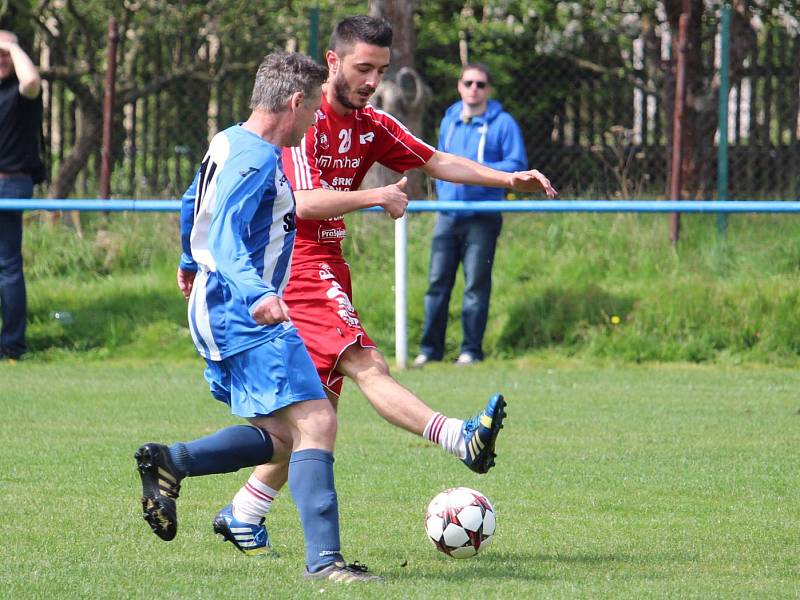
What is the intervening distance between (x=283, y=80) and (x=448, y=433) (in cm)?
142

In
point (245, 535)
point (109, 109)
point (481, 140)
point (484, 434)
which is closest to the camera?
point (484, 434)

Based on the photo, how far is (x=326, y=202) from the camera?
504 cm

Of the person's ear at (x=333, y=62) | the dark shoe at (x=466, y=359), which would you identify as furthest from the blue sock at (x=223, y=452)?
the dark shoe at (x=466, y=359)

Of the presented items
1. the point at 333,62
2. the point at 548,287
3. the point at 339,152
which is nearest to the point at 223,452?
the point at 339,152

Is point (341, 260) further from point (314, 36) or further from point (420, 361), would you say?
point (314, 36)

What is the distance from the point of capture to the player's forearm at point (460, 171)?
5.86 meters

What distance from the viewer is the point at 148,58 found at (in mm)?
14477

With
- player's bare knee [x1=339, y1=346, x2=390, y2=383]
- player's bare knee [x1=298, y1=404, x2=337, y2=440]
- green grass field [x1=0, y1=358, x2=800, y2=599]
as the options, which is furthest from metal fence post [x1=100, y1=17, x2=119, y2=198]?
player's bare knee [x1=298, y1=404, x2=337, y2=440]

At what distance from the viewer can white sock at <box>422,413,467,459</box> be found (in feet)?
16.4

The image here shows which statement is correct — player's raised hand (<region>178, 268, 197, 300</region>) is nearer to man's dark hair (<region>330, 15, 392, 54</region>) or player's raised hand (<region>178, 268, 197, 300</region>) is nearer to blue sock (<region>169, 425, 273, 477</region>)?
Answer: blue sock (<region>169, 425, 273, 477</region>)

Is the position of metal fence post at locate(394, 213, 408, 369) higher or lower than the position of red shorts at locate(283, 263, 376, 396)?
lower

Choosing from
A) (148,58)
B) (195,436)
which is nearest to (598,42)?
(148,58)

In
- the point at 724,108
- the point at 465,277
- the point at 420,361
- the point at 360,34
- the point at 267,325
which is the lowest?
the point at 420,361

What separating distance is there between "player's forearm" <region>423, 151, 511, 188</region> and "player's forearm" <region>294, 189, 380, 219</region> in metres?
0.95
